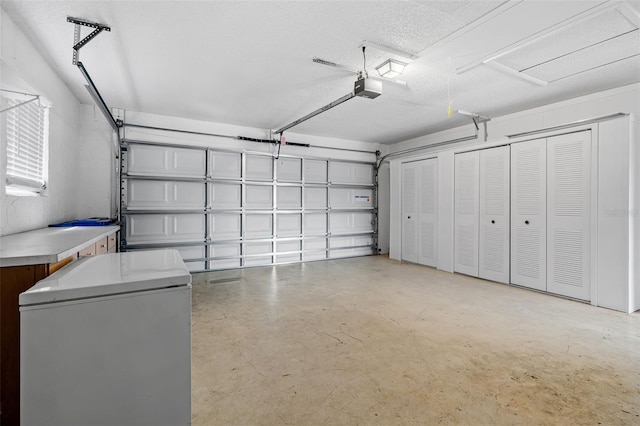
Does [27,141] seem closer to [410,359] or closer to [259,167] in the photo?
[259,167]

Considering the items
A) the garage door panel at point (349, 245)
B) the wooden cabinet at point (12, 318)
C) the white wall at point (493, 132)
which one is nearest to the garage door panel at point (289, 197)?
the garage door panel at point (349, 245)

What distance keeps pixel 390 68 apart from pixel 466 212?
3135mm

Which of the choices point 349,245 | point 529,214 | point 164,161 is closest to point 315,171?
point 349,245

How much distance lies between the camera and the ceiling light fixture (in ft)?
10.1

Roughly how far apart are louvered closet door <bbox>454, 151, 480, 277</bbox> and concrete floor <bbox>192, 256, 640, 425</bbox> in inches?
41.0

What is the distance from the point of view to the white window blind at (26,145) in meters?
2.46

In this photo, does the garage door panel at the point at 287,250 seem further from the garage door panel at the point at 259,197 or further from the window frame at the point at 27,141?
the window frame at the point at 27,141

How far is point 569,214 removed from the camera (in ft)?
12.7

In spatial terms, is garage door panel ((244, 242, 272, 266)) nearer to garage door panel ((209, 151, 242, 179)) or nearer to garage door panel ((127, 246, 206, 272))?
garage door panel ((127, 246, 206, 272))

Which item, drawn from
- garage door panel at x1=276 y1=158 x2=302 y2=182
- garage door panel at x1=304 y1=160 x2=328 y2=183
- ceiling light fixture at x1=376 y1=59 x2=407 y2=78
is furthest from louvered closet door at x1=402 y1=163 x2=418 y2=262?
ceiling light fixture at x1=376 y1=59 x2=407 y2=78

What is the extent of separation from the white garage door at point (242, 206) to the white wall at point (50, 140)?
32.4 inches

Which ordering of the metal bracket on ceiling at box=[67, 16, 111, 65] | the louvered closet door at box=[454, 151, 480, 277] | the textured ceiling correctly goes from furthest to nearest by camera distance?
the louvered closet door at box=[454, 151, 480, 277]
the metal bracket on ceiling at box=[67, 16, 111, 65]
the textured ceiling

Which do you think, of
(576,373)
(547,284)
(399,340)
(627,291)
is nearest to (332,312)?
(399,340)

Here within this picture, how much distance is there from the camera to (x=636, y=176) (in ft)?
11.4
